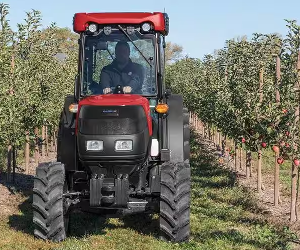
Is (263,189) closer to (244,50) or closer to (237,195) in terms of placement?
(237,195)

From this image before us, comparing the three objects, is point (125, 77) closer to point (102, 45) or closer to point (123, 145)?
point (102, 45)

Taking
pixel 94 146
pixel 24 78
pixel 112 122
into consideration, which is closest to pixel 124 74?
pixel 112 122

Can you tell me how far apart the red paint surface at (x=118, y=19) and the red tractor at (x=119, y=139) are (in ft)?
0.04

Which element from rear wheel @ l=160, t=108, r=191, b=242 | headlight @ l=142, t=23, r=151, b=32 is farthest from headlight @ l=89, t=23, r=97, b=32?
rear wheel @ l=160, t=108, r=191, b=242

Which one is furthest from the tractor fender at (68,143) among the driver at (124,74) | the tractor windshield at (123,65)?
the driver at (124,74)

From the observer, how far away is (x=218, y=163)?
15461 mm

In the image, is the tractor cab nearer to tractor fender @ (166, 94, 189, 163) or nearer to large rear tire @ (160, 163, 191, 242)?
tractor fender @ (166, 94, 189, 163)

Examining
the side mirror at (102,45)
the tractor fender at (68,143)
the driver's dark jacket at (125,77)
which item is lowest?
the tractor fender at (68,143)

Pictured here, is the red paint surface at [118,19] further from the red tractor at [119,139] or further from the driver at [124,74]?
the driver at [124,74]

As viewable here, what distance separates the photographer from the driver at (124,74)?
6734 mm

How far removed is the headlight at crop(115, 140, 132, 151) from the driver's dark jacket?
88 cm

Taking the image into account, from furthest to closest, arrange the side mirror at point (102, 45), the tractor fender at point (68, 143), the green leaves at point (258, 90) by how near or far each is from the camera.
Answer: the green leaves at point (258, 90), the side mirror at point (102, 45), the tractor fender at point (68, 143)

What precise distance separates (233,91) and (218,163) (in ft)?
13.9

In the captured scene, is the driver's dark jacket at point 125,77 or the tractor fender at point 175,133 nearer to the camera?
the driver's dark jacket at point 125,77
